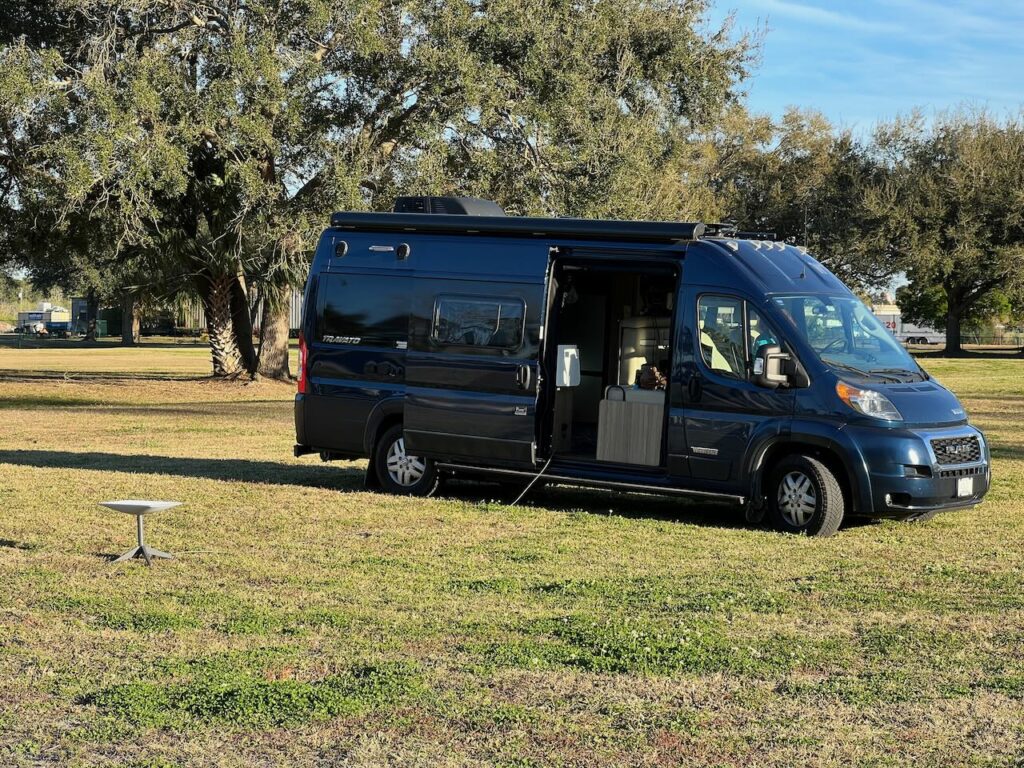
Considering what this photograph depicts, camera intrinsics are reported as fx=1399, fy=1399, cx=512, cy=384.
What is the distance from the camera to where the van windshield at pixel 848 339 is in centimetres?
1197

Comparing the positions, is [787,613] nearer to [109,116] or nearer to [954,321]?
[109,116]

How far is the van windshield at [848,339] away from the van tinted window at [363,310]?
12.5 ft

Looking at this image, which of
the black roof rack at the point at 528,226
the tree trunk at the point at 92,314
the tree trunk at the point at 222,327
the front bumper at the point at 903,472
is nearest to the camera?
the front bumper at the point at 903,472

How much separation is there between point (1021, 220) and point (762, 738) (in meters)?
56.4

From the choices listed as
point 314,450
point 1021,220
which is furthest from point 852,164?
point 314,450

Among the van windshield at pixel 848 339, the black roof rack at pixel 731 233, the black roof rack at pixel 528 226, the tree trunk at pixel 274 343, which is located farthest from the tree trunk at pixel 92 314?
the van windshield at pixel 848 339

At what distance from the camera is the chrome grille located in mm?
11562

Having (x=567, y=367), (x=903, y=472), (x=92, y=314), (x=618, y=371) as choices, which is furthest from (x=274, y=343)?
(x=92, y=314)

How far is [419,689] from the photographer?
648 centimetres

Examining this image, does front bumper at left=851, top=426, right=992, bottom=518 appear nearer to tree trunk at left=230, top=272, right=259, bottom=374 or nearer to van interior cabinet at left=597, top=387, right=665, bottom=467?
van interior cabinet at left=597, top=387, right=665, bottom=467

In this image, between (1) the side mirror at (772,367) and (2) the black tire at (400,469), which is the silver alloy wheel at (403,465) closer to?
(2) the black tire at (400,469)

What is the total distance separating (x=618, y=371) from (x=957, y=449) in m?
3.66

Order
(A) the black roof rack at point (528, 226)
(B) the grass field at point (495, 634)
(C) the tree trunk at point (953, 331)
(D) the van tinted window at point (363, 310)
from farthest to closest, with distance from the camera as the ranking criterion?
1. (C) the tree trunk at point (953, 331)
2. (D) the van tinted window at point (363, 310)
3. (A) the black roof rack at point (528, 226)
4. (B) the grass field at point (495, 634)

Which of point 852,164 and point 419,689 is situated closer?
point 419,689
